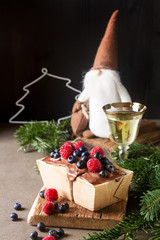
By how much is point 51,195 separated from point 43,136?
63 centimetres

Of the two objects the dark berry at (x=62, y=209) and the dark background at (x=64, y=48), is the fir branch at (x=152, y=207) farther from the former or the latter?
the dark background at (x=64, y=48)

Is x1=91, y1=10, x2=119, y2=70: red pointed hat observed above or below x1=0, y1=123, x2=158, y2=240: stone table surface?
above

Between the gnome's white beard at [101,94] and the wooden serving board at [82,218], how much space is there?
0.60m

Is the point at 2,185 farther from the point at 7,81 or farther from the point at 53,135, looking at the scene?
the point at 7,81

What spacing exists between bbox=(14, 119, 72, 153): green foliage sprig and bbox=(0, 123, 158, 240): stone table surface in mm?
38

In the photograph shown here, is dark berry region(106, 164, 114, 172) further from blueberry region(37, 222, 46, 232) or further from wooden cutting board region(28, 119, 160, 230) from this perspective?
blueberry region(37, 222, 46, 232)

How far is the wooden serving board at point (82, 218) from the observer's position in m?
0.75

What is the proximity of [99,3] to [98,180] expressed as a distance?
4.03 ft

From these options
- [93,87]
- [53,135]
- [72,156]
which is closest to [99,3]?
[93,87]

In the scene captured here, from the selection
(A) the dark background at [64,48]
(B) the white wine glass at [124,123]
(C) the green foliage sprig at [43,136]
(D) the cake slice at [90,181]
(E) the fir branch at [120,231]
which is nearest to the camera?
(E) the fir branch at [120,231]

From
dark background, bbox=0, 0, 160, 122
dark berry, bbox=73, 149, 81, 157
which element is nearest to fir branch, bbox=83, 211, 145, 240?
dark berry, bbox=73, 149, 81, 157

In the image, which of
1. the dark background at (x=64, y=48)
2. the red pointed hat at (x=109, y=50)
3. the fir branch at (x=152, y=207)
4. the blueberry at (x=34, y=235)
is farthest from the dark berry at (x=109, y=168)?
the dark background at (x=64, y=48)

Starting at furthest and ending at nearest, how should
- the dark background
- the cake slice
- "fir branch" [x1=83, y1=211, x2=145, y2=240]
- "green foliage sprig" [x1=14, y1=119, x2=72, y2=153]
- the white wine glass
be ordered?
1. the dark background
2. "green foliage sprig" [x1=14, y1=119, x2=72, y2=153]
3. the white wine glass
4. the cake slice
5. "fir branch" [x1=83, y1=211, x2=145, y2=240]

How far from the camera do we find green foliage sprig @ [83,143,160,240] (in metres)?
0.67
